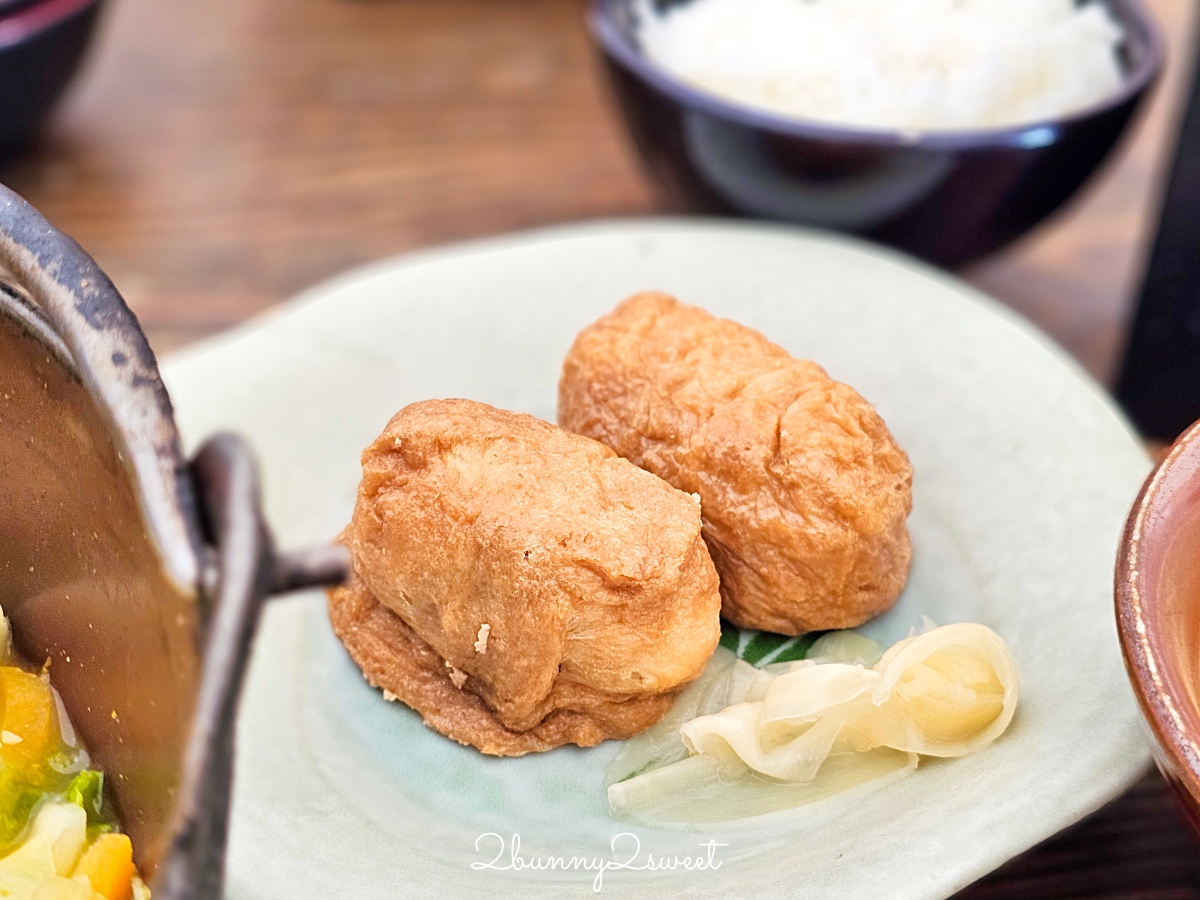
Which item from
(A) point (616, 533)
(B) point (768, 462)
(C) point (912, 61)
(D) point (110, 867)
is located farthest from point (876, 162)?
(D) point (110, 867)

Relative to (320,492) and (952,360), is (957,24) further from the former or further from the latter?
(320,492)

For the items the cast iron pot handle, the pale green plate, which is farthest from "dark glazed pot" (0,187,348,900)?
the pale green plate

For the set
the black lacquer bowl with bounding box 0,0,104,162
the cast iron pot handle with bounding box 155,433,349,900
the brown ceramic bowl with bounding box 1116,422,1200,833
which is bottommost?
the black lacquer bowl with bounding box 0,0,104,162

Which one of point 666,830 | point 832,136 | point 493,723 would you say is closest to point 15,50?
point 832,136

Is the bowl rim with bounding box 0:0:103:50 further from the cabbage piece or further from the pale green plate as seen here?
the cabbage piece

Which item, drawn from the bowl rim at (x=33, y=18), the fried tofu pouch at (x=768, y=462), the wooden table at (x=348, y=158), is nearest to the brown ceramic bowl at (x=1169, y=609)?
the fried tofu pouch at (x=768, y=462)
